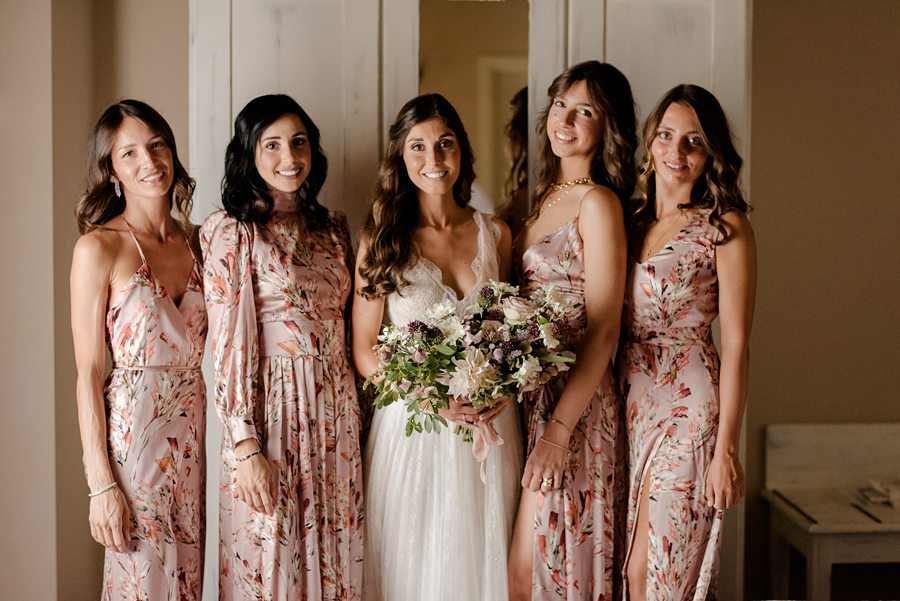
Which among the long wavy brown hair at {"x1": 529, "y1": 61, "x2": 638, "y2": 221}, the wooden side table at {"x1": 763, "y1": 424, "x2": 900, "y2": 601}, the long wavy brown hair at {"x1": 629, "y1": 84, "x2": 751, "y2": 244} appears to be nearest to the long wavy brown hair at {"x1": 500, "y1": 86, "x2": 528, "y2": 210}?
the long wavy brown hair at {"x1": 529, "y1": 61, "x2": 638, "y2": 221}

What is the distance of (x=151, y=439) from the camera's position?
2613mm

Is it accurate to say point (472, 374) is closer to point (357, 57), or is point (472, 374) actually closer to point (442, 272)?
point (442, 272)

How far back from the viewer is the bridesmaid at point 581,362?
2.75m

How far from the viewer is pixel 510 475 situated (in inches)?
113

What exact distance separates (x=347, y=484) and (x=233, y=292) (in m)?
0.75

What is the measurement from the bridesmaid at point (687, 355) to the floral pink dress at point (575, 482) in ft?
0.30

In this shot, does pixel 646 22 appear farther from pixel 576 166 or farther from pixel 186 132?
pixel 186 132

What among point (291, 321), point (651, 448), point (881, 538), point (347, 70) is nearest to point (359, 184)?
point (347, 70)

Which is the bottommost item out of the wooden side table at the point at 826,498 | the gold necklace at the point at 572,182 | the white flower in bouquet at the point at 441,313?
the wooden side table at the point at 826,498

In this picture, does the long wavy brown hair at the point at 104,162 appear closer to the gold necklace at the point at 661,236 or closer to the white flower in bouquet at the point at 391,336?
the white flower in bouquet at the point at 391,336

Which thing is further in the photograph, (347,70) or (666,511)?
(347,70)

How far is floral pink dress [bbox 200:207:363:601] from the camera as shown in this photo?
266cm

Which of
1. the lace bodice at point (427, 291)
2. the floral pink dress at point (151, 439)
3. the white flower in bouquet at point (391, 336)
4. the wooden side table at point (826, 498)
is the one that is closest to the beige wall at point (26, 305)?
the floral pink dress at point (151, 439)

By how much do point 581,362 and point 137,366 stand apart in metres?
1.43
